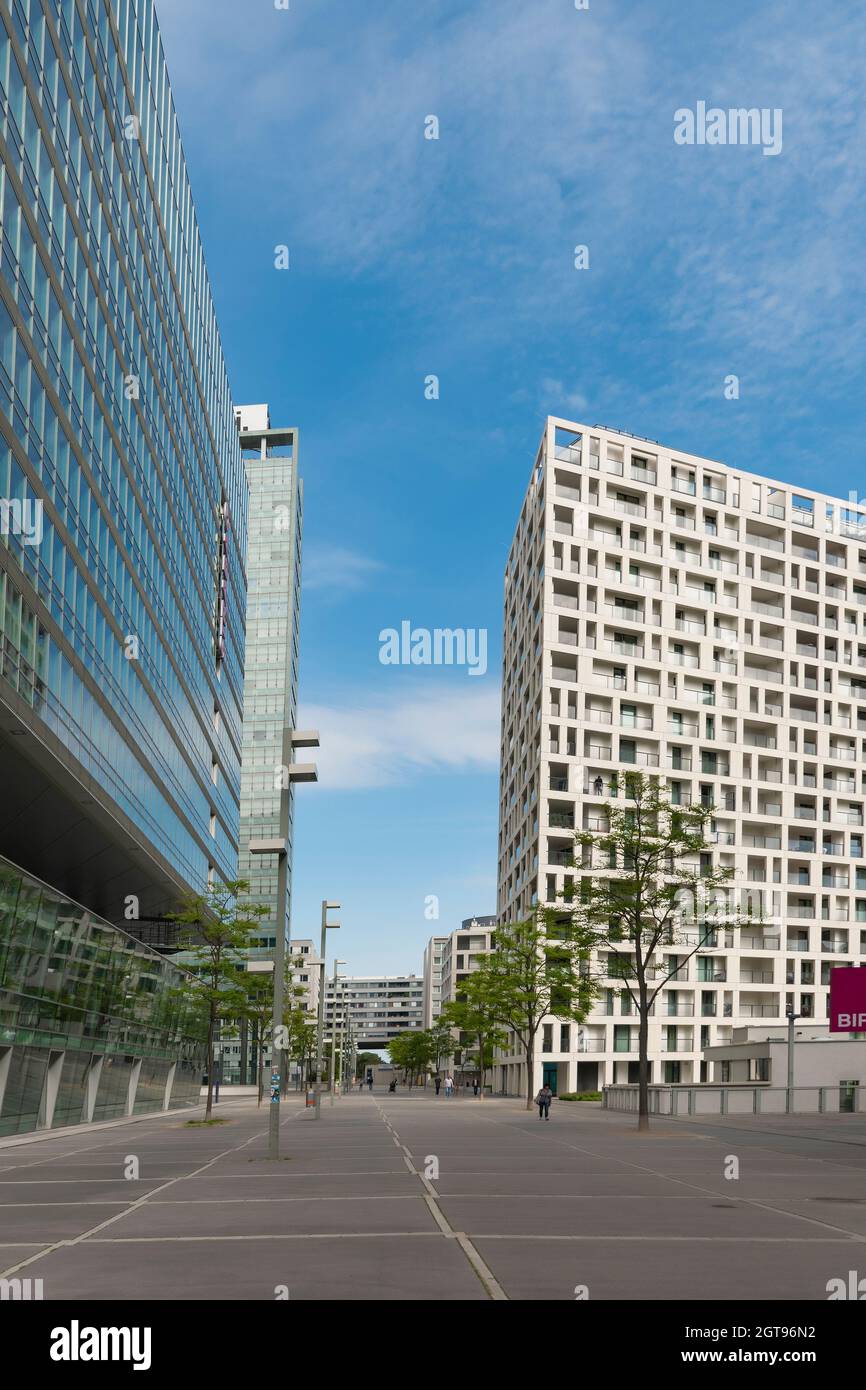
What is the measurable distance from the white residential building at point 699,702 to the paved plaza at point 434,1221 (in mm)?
61727

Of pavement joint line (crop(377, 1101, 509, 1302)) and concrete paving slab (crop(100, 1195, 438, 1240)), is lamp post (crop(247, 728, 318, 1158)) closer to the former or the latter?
pavement joint line (crop(377, 1101, 509, 1302))

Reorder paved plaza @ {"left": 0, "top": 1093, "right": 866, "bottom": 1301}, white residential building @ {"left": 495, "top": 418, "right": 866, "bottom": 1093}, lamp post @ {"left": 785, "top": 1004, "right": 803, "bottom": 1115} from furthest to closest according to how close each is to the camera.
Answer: white residential building @ {"left": 495, "top": 418, "right": 866, "bottom": 1093} → lamp post @ {"left": 785, "top": 1004, "right": 803, "bottom": 1115} → paved plaza @ {"left": 0, "top": 1093, "right": 866, "bottom": 1301}

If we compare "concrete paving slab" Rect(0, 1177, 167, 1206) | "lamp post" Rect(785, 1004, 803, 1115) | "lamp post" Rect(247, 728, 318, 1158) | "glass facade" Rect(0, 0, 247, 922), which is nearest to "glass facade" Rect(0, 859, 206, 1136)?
"glass facade" Rect(0, 0, 247, 922)

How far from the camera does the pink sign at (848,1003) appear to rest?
150ft

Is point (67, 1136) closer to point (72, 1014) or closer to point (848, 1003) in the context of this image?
point (72, 1014)

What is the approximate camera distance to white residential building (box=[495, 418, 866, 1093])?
302 ft

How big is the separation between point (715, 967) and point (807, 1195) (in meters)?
77.5

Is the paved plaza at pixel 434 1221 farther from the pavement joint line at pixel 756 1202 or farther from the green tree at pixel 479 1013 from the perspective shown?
the green tree at pixel 479 1013

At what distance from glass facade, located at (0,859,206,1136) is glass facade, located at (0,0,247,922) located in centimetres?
200

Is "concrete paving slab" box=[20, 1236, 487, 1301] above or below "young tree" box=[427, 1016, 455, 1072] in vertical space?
above

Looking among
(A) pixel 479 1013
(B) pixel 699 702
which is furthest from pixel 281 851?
(B) pixel 699 702
